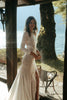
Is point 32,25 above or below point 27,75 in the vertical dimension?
above

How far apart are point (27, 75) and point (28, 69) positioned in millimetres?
90

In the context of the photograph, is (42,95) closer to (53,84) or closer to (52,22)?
(53,84)

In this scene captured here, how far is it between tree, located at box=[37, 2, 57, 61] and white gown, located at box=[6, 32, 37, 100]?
5.8 inches

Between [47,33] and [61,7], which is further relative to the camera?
[47,33]

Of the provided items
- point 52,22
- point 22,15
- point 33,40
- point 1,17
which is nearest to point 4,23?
point 1,17

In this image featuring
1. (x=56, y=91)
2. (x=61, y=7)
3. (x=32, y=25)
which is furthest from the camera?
(x=56, y=91)

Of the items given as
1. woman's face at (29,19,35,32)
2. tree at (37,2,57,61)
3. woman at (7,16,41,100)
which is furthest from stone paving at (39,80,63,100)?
woman's face at (29,19,35,32)

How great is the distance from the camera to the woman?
176 cm

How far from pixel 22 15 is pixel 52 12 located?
48cm

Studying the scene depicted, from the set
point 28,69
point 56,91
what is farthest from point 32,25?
point 56,91

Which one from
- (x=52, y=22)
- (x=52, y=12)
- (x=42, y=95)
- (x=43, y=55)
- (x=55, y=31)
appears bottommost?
(x=42, y=95)

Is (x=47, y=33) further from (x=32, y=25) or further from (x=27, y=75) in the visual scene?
(x=27, y=75)

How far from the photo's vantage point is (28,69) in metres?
1.81

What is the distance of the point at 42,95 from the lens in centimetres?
204
